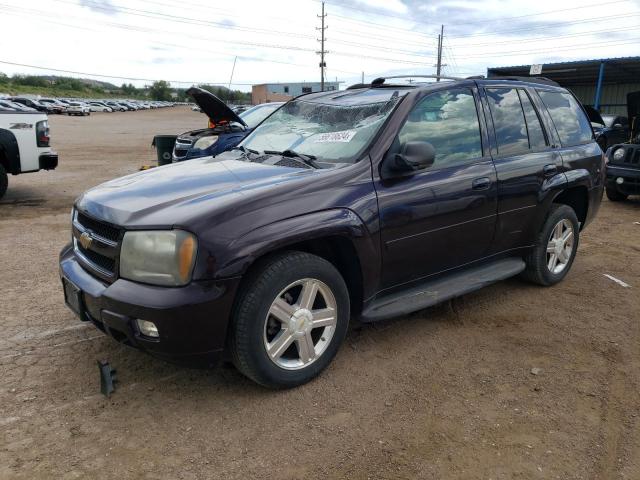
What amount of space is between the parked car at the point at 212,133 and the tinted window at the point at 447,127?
4464mm

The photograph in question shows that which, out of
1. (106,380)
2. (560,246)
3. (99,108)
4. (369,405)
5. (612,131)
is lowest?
(369,405)

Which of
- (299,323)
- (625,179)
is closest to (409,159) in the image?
(299,323)

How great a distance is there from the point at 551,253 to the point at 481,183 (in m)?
1.38

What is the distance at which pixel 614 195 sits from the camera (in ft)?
31.4

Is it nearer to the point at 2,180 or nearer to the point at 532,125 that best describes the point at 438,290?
the point at 532,125

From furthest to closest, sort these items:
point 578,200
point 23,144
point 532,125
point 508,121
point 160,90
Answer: point 160,90 → point 23,144 → point 578,200 → point 532,125 → point 508,121

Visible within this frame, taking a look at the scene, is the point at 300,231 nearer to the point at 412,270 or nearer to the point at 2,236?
the point at 412,270

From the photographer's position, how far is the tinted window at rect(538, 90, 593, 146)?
4.60 metres

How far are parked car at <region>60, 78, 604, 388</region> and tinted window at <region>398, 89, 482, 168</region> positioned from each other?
1 cm

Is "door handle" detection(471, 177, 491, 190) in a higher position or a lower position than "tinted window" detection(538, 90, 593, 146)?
lower

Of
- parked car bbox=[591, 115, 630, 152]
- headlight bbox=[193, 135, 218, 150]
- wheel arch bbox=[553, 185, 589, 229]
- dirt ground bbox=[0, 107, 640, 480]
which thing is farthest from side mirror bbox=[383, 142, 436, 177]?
parked car bbox=[591, 115, 630, 152]

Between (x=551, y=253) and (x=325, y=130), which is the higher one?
(x=325, y=130)

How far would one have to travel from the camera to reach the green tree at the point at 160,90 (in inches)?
4786

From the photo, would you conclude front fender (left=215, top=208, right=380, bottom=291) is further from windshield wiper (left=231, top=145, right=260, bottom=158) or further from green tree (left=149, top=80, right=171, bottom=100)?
green tree (left=149, top=80, right=171, bottom=100)
